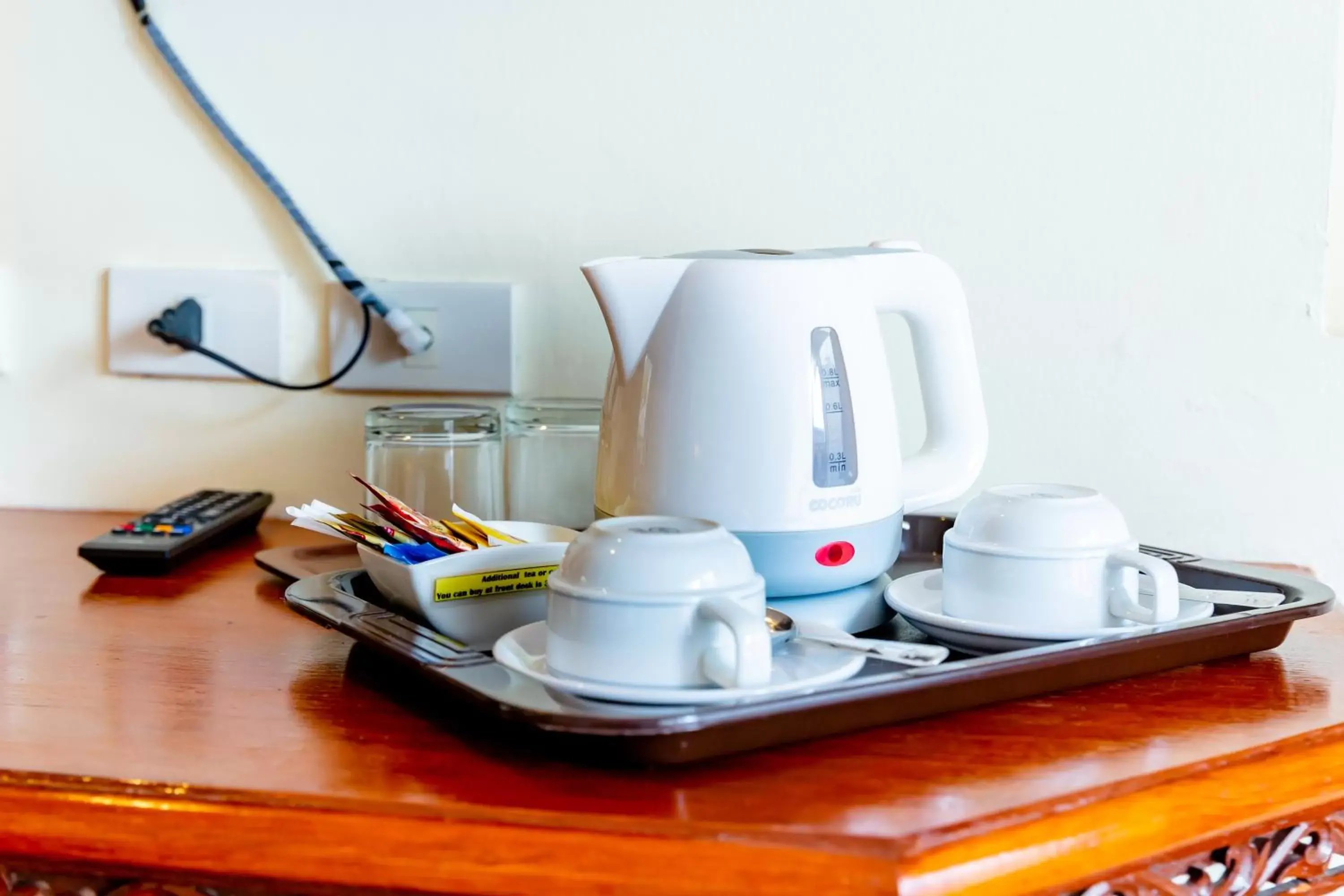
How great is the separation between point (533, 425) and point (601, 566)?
1.48 feet

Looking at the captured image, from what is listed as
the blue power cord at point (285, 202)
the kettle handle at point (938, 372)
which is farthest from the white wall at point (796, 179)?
the kettle handle at point (938, 372)

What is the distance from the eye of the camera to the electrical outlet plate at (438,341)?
0.98 metres

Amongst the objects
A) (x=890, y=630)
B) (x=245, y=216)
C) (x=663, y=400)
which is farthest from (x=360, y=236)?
(x=890, y=630)

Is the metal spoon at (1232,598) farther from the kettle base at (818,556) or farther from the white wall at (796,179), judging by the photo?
the white wall at (796,179)

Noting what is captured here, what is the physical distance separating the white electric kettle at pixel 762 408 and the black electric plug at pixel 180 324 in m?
0.48

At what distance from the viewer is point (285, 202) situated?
38.9 inches

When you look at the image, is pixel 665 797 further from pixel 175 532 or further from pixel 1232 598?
pixel 175 532

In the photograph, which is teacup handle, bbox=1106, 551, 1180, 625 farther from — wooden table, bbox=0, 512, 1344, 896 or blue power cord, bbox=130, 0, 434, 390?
blue power cord, bbox=130, 0, 434, 390

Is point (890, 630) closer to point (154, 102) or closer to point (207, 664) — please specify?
point (207, 664)

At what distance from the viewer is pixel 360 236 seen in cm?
100

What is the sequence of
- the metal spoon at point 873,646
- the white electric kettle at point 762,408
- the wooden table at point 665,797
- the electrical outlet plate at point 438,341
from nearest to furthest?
the wooden table at point 665,797 → the metal spoon at point 873,646 → the white electric kettle at point 762,408 → the electrical outlet plate at point 438,341

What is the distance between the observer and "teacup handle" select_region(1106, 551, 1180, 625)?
578 millimetres

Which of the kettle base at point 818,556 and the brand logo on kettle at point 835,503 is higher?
the brand logo on kettle at point 835,503

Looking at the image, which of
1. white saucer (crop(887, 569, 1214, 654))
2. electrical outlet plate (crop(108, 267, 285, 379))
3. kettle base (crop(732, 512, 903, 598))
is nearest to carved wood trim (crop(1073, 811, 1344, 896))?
white saucer (crop(887, 569, 1214, 654))
